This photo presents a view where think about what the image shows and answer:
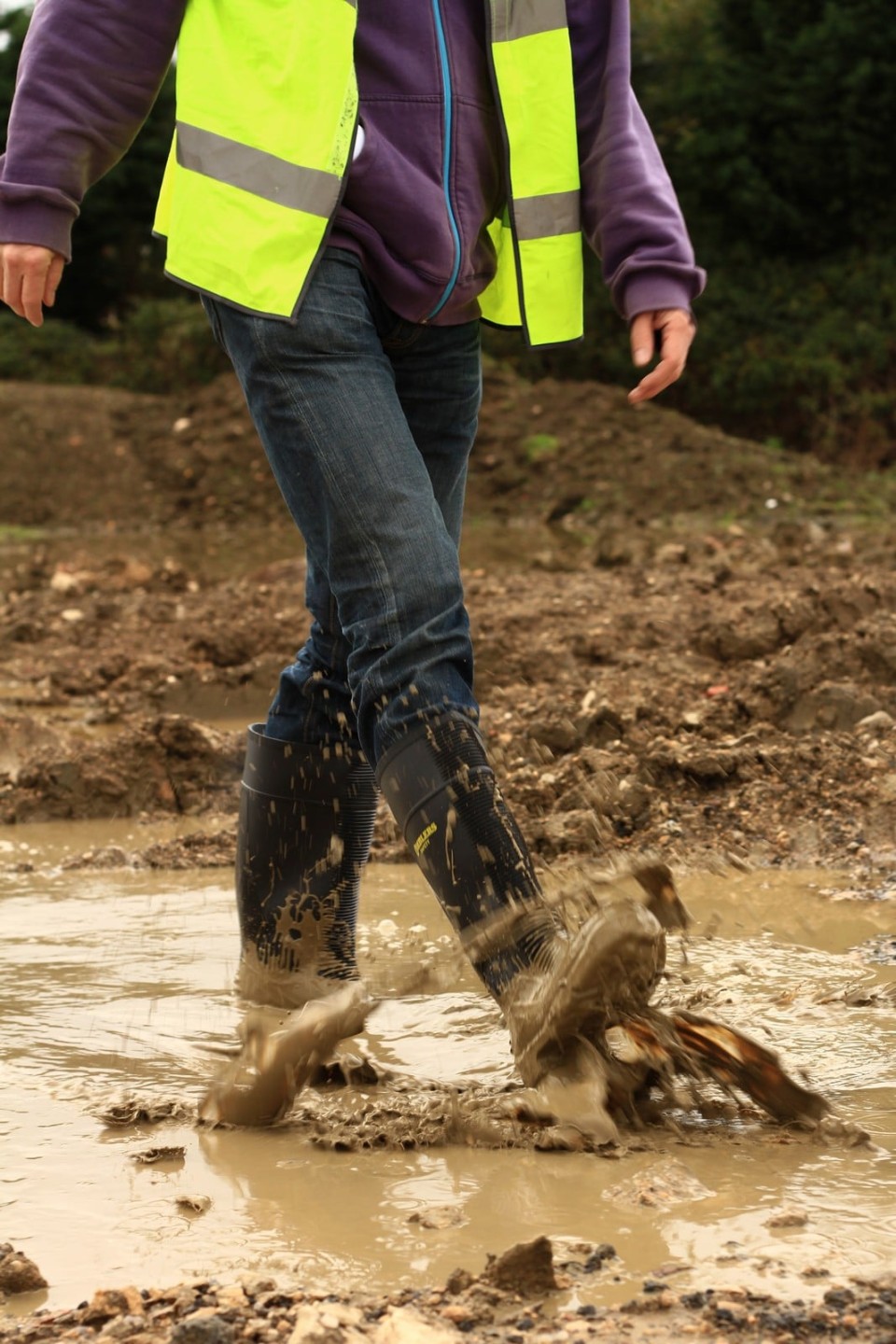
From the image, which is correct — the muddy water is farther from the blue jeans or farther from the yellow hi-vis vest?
the yellow hi-vis vest

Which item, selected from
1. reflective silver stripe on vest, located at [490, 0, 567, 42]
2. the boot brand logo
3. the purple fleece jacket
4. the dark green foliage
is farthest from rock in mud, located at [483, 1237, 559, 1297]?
the dark green foliage

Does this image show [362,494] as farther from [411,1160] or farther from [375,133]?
[411,1160]

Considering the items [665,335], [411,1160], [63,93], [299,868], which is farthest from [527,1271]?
[63,93]

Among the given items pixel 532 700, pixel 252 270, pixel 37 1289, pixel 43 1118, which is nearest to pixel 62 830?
pixel 532 700

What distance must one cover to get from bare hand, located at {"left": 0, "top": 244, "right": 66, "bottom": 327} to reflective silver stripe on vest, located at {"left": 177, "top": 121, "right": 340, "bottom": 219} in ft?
0.85

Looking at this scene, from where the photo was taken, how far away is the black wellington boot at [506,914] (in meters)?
2.03

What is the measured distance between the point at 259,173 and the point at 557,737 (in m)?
2.57

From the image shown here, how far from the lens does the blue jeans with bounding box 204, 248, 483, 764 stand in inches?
88.3

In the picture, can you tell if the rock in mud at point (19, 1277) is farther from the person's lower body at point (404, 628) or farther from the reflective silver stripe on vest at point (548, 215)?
the reflective silver stripe on vest at point (548, 215)

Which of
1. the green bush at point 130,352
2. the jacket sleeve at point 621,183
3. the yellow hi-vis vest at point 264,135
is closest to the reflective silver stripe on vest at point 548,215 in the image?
the jacket sleeve at point 621,183

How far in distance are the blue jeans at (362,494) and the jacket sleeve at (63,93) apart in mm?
295

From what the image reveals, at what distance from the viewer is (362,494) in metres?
2.25

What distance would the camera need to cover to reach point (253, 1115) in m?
2.23

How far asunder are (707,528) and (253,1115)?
38.3ft
